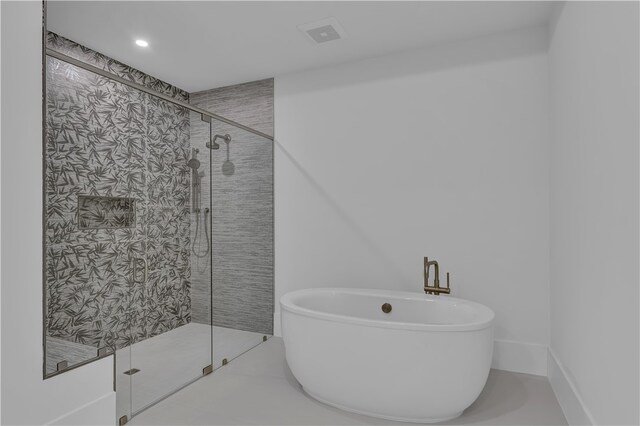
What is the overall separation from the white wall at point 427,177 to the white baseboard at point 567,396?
A: 22 cm

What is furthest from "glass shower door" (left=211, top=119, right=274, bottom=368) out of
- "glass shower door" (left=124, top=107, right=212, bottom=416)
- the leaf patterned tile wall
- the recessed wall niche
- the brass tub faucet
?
the brass tub faucet

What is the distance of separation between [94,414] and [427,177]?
264 centimetres

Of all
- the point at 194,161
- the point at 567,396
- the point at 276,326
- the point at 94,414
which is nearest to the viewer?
the point at 94,414

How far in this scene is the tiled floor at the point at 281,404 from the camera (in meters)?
2.05

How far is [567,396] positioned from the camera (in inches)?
82.4

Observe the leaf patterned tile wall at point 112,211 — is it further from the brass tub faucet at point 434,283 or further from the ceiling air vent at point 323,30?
the brass tub faucet at point 434,283

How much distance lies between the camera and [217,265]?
2764 millimetres

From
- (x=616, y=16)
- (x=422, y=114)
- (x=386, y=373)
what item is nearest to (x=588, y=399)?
(x=386, y=373)

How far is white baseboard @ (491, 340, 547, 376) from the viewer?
2658 millimetres

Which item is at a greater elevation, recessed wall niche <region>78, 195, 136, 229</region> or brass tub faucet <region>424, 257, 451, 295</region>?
recessed wall niche <region>78, 195, 136, 229</region>

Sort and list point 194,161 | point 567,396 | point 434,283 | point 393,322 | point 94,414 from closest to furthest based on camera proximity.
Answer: point 94,414 < point 393,322 < point 567,396 < point 194,161 < point 434,283

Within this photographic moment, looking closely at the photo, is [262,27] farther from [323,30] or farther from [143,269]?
[143,269]

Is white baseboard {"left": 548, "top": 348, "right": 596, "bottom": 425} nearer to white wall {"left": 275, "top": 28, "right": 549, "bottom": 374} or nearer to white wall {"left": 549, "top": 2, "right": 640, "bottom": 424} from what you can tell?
white wall {"left": 549, "top": 2, "right": 640, "bottom": 424}

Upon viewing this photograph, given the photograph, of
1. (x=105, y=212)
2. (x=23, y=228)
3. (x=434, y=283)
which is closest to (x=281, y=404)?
(x=434, y=283)
